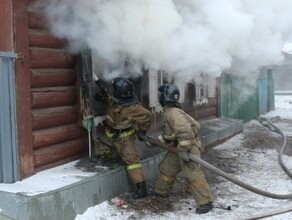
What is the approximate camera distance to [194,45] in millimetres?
5691

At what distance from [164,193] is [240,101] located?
8.56 meters

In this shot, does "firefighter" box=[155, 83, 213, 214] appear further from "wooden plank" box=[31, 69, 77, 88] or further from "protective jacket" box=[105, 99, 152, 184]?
"wooden plank" box=[31, 69, 77, 88]

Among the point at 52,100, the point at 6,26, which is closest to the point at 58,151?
the point at 52,100

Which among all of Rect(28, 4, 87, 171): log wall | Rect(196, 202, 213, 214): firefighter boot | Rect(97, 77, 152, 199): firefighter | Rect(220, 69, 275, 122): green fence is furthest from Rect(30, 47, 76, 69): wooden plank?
Rect(220, 69, 275, 122): green fence

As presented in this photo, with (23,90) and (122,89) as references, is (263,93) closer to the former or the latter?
(122,89)

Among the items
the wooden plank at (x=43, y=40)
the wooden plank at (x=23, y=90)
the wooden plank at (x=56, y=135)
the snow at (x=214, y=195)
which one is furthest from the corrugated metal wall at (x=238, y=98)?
the wooden plank at (x=23, y=90)

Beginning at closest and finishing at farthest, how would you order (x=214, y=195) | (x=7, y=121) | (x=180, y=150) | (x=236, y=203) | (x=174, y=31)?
(x=7, y=121) → (x=180, y=150) → (x=236, y=203) → (x=214, y=195) → (x=174, y=31)

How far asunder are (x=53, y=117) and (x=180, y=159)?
168cm

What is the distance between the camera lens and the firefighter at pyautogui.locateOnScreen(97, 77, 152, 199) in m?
5.14

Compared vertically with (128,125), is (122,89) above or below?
above

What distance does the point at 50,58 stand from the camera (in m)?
4.92

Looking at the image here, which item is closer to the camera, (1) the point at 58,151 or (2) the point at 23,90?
(2) the point at 23,90

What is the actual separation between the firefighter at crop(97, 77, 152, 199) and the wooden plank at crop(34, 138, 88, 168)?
49cm

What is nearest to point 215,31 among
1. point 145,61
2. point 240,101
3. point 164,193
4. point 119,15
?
point 145,61
